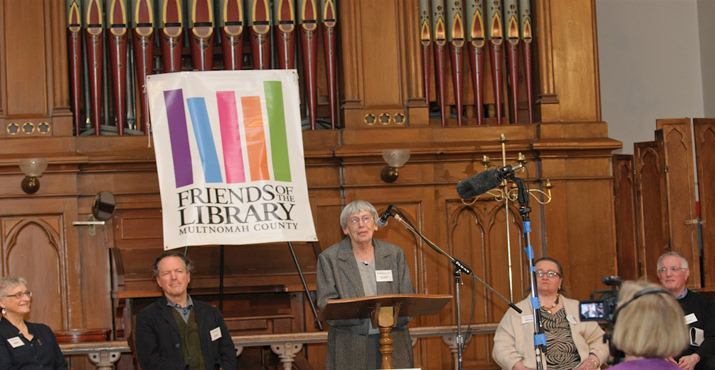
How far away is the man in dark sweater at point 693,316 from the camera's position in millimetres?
5449

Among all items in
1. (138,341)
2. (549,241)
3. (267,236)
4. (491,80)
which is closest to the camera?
(138,341)

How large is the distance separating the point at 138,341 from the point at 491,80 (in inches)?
157

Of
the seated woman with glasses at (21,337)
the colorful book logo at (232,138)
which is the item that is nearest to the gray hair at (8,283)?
the seated woman with glasses at (21,337)

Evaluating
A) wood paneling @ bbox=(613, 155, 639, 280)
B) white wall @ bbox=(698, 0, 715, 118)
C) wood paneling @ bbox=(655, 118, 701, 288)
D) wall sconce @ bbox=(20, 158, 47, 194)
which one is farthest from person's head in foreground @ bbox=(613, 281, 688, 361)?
white wall @ bbox=(698, 0, 715, 118)

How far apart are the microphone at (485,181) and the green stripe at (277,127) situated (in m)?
1.36

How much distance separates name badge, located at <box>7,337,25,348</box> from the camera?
5.24 m

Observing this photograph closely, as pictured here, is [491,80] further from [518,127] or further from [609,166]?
[609,166]

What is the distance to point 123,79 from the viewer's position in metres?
7.34

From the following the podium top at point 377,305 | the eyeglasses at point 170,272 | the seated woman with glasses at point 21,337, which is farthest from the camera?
the seated woman with glasses at point 21,337

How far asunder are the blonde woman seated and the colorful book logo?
Answer: 311 cm

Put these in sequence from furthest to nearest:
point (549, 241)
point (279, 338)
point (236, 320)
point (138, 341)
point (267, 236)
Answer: point (549, 241)
point (236, 320)
point (279, 338)
point (267, 236)
point (138, 341)

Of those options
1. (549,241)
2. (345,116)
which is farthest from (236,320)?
(549,241)

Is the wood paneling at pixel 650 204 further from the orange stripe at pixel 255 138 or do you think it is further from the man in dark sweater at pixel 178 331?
the man in dark sweater at pixel 178 331

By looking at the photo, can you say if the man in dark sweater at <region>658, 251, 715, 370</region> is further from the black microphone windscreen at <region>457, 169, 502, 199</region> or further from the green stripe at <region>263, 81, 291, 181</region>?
the green stripe at <region>263, 81, 291, 181</region>
